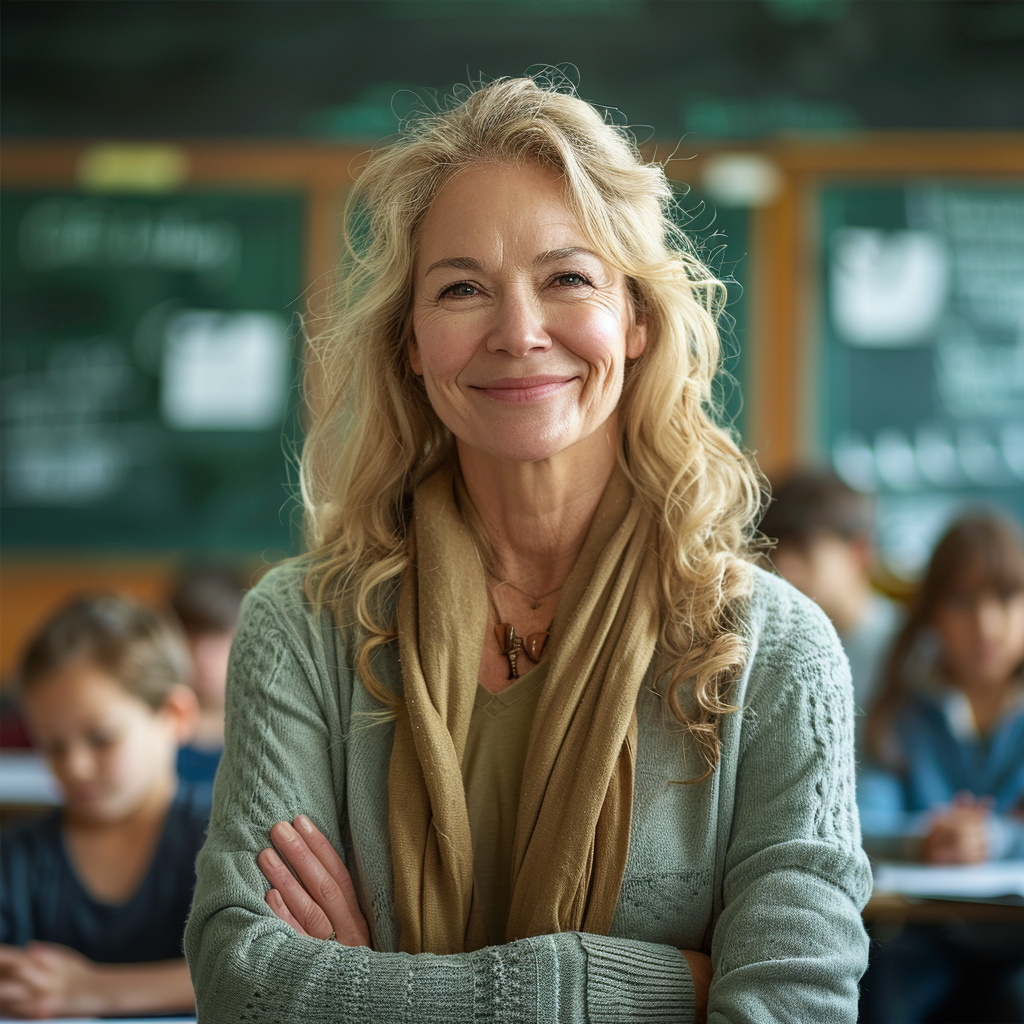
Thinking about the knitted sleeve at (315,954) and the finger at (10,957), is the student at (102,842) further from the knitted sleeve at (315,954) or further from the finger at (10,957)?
the knitted sleeve at (315,954)

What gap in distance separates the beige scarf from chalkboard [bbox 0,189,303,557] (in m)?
3.11

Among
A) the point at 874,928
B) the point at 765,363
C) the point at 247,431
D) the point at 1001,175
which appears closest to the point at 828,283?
the point at 765,363

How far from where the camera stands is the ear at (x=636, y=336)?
4.83 ft

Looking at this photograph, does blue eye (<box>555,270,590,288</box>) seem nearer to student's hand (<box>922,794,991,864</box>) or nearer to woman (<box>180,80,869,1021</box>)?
woman (<box>180,80,869,1021</box>)

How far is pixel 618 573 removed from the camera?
1.43 m

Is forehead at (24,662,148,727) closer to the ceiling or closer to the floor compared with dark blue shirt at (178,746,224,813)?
closer to the ceiling

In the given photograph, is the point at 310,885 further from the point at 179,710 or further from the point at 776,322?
the point at 776,322

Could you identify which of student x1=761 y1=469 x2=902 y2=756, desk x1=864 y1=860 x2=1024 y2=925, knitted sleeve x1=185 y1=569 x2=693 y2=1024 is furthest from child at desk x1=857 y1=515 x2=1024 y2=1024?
knitted sleeve x1=185 y1=569 x2=693 y2=1024

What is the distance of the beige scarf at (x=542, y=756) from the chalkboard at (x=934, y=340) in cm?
313

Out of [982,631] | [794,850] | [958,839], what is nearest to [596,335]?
[794,850]

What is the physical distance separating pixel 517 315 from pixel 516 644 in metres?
0.39

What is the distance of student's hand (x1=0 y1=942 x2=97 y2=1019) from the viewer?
6.32 feet

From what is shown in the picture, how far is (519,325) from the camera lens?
1348 millimetres

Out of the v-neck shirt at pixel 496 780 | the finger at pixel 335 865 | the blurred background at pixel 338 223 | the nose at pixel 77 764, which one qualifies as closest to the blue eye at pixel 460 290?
the v-neck shirt at pixel 496 780
